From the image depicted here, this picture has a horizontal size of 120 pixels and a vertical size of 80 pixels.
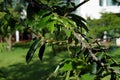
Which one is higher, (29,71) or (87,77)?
(87,77)

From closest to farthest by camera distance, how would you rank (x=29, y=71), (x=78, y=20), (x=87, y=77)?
(x=87, y=77) → (x=78, y=20) → (x=29, y=71)

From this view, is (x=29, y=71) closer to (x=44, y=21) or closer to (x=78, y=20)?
(x=78, y=20)

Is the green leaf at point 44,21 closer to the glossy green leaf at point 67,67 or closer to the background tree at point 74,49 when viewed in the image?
the background tree at point 74,49

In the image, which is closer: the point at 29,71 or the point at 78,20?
the point at 78,20

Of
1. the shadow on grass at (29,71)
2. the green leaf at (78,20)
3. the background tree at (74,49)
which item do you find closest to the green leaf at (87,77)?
the background tree at (74,49)

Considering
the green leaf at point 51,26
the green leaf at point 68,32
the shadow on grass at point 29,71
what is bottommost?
the shadow on grass at point 29,71

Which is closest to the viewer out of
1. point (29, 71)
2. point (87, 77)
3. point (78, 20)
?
point (87, 77)

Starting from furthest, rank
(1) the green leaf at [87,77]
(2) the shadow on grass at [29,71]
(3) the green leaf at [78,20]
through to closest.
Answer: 1. (2) the shadow on grass at [29,71]
2. (3) the green leaf at [78,20]
3. (1) the green leaf at [87,77]

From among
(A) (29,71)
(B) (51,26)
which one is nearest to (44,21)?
(B) (51,26)

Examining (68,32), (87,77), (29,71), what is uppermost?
(68,32)

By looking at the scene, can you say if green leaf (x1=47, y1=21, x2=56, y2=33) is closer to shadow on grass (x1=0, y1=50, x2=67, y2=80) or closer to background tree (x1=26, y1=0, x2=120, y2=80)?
background tree (x1=26, y1=0, x2=120, y2=80)

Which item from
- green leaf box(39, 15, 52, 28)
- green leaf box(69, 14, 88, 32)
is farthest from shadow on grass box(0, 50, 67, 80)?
green leaf box(39, 15, 52, 28)

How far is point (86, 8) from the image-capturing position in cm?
3409

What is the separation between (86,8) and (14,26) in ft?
106
